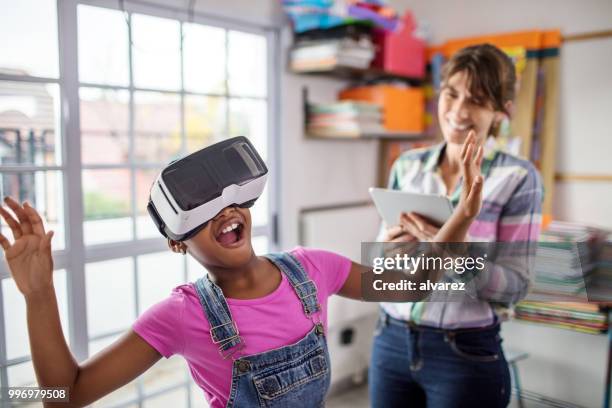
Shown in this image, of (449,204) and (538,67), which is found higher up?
(538,67)

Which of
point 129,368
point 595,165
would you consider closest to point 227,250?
point 129,368

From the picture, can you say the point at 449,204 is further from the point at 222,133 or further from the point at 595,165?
the point at 595,165

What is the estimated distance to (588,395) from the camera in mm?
2742

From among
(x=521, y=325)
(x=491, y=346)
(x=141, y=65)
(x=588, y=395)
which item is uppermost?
(x=141, y=65)

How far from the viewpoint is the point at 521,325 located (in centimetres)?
294

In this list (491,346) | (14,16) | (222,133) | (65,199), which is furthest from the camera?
(222,133)

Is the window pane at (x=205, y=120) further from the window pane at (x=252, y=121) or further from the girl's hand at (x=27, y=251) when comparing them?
the girl's hand at (x=27, y=251)

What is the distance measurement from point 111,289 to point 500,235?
1919 millimetres

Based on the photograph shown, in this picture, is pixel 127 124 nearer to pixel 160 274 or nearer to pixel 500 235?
pixel 160 274

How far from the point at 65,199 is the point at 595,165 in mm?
2466

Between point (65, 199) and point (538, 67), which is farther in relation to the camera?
point (538, 67)

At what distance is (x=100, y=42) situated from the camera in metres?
2.12

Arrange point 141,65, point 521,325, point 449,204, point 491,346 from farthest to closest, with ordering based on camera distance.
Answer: point 521,325 → point 141,65 → point 491,346 → point 449,204

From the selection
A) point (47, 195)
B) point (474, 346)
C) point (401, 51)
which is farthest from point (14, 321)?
point (401, 51)
